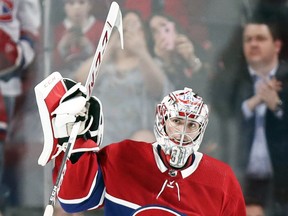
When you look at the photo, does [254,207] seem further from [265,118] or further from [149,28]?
[149,28]

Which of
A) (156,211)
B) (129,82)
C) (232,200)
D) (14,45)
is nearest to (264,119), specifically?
(129,82)

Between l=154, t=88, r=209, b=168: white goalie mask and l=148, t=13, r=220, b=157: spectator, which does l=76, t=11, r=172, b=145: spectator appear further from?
l=154, t=88, r=209, b=168: white goalie mask

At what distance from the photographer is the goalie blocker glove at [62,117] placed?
7.96ft

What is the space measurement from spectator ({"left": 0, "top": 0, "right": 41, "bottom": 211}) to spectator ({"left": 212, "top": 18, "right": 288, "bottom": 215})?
107 centimetres

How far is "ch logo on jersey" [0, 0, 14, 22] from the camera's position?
4.31 meters

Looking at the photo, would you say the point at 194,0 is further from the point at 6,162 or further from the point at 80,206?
the point at 80,206

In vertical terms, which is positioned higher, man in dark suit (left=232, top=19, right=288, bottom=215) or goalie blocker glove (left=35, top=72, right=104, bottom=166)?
goalie blocker glove (left=35, top=72, right=104, bottom=166)

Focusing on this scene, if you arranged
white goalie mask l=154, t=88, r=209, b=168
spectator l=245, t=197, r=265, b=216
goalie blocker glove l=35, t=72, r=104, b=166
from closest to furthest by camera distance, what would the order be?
goalie blocker glove l=35, t=72, r=104, b=166
white goalie mask l=154, t=88, r=209, b=168
spectator l=245, t=197, r=265, b=216

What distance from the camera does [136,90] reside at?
4.34 metres

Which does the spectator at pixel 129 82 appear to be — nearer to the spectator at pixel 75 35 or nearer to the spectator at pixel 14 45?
the spectator at pixel 75 35

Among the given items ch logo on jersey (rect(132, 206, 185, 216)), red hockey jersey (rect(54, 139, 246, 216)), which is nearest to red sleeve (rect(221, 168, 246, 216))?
red hockey jersey (rect(54, 139, 246, 216))

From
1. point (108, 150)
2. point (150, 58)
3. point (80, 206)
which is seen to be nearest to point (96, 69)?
point (108, 150)

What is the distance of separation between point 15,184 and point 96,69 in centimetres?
184

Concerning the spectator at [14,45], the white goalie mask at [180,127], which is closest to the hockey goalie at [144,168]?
the white goalie mask at [180,127]
